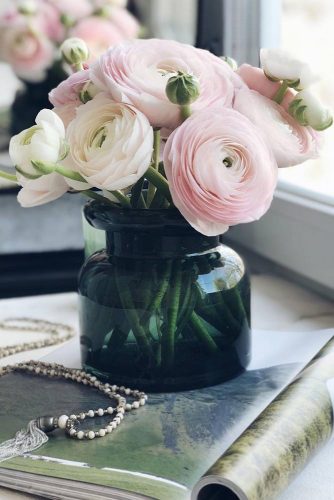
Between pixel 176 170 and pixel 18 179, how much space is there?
133 mm

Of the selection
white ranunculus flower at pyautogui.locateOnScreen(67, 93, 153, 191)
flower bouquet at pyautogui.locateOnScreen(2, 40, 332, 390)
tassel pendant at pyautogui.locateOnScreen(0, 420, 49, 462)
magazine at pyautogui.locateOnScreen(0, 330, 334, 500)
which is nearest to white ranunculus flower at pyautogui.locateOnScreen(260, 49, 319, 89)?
flower bouquet at pyautogui.locateOnScreen(2, 40, 332, 390)

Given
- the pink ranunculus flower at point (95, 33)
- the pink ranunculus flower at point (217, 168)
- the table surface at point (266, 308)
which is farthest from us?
the pink ranunculus flower at point (95, 33)

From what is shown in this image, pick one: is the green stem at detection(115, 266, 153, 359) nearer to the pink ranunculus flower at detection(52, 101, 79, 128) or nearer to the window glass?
the pink ranunculus flower at detection(52, 101, 79, 128)

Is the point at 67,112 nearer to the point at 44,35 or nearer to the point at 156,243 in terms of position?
the point at 156,243

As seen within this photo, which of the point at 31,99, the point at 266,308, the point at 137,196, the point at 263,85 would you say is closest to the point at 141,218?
the point at 137,196

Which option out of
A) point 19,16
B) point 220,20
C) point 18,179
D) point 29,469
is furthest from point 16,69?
point 29,469

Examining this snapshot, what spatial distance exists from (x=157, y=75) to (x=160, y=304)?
17cm

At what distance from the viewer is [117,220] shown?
1.95 ft

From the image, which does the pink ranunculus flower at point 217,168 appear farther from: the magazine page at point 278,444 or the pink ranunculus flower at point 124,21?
the pink ranunculus flower at point 124,21

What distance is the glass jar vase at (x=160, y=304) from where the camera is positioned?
23.5 inches

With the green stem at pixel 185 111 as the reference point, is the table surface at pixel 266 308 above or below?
below

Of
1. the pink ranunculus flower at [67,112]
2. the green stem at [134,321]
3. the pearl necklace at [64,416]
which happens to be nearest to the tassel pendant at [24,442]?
the pearl necklace at [64,416]

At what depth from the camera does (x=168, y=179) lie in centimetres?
55

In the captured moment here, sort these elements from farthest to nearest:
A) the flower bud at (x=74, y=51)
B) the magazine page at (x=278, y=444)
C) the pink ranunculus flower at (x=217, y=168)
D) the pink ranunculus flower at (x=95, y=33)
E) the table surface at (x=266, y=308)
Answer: the pink ranunculus flower at (x=95, y=33) < the table surface at (x=266, y=308) < the flower bud at (x=74, y=51) < the pink ranunculus flower at (x=217, y=168) < the magazine page at (x=278, y=444)
